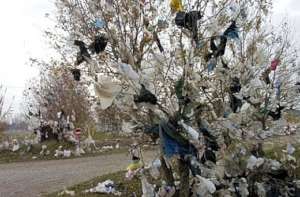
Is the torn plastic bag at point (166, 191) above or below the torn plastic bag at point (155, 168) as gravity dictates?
below

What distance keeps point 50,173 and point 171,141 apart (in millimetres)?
9155

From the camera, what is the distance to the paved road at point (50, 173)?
935cm

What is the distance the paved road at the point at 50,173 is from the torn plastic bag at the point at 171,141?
396 cm

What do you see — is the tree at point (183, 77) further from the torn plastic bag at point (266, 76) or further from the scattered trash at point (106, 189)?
the scattered trash at point (106, 189)

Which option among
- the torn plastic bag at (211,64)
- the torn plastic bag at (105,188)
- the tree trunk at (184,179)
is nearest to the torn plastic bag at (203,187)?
the tree trunk at (184,179)

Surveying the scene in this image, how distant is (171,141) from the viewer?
3.39 meters

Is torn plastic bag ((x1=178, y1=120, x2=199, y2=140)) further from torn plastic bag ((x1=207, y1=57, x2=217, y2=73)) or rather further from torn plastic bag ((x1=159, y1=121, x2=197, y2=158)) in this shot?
torn plastic bag ((x1=207, y1=57, x2=217, y2=73))

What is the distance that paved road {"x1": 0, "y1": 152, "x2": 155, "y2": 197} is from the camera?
935cm

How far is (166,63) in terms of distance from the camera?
398cm

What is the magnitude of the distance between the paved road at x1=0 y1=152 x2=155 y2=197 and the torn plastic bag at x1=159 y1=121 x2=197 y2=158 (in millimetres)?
3964

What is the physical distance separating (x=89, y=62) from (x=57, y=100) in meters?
16.7

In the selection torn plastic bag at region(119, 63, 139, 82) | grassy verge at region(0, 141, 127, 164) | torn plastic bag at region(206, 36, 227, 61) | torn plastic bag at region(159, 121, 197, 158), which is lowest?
torn plastic bag at region(159, 121, 197, 158)

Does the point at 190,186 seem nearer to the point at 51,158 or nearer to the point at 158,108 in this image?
the point at 158,108

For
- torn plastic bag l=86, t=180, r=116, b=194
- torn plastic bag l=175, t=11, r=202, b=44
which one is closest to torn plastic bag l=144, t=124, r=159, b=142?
torn plastic bag l=175, t=11, r=202, b=44
